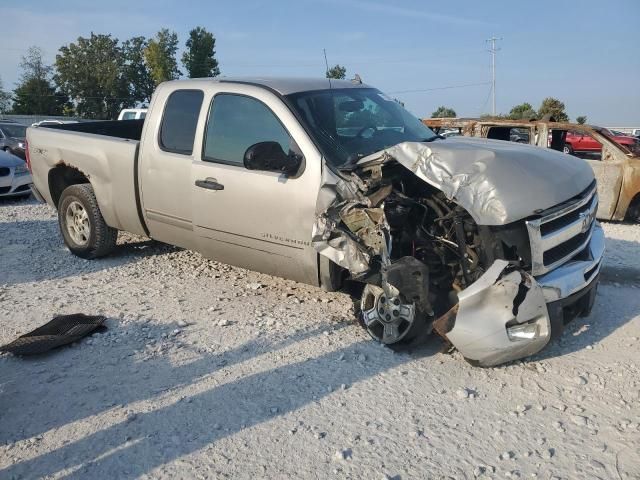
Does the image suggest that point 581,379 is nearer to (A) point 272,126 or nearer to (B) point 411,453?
(B) point 411,453

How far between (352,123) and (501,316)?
2068 millimetres

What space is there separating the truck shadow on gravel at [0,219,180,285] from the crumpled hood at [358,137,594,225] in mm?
3612

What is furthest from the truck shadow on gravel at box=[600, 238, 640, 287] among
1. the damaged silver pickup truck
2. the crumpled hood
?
the crumpled hood

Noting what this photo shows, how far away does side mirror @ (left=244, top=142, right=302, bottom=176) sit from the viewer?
4102 millimetres

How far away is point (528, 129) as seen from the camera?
30.3ft

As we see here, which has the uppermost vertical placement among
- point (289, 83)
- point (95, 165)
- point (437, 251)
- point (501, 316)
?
point (289, 83)

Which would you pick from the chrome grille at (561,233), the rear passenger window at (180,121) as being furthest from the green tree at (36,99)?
the chrome grille at (561,233)

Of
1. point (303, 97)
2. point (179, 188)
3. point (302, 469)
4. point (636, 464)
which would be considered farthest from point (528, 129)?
point (302, 469)

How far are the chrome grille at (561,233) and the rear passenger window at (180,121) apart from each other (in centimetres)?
304

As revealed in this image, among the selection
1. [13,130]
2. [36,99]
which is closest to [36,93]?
[36,99]

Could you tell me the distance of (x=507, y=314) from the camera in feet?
10.7

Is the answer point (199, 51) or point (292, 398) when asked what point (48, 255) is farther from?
point (199, 51)

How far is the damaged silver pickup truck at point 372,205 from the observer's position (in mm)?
3340

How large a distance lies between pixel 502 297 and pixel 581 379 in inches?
30.8
